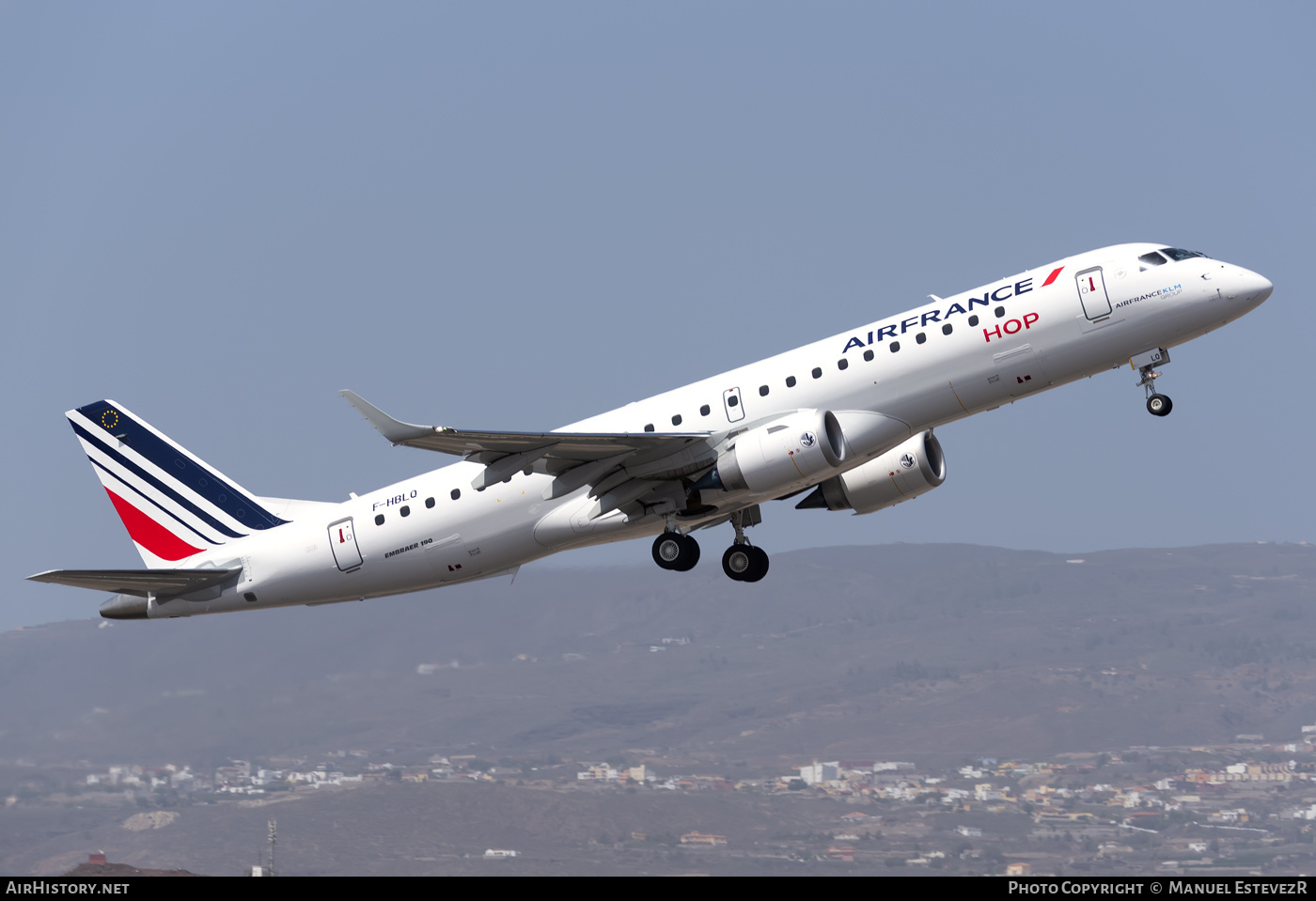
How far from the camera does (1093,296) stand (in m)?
33.1

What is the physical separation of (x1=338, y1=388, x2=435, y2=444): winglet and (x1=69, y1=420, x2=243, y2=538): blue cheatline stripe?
11.0 meters

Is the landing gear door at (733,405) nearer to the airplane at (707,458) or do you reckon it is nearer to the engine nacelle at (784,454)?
the airplane at (707,458)

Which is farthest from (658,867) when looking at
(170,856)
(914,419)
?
(914,419)

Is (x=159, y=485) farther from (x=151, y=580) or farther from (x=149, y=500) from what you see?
(x=151, y=580)

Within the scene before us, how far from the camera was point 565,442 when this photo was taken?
3300 cm

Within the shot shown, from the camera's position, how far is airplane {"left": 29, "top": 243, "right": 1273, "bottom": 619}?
33031mm

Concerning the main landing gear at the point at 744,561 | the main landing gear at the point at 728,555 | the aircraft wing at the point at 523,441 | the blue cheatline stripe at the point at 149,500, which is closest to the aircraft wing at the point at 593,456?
the aircraft wing at the point at 523,441

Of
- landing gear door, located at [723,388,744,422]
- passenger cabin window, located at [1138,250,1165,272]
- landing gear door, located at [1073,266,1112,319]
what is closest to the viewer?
landing gear door, located at [1073,266,1112,319]

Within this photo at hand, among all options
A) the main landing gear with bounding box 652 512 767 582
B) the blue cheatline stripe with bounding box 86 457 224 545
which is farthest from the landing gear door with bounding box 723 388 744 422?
the blue cheatline stripe with bounding box 86 457 224 545

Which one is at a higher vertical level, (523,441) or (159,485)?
(159,485)

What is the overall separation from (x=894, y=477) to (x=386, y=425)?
44.8ft

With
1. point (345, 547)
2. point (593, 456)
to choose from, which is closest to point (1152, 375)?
point (593, 456)

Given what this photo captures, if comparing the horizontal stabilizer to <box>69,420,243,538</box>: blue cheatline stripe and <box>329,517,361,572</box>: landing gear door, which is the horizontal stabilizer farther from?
<box>329,517,361,572</box>: landing gear door

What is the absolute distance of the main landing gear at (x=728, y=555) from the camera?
3619cm
